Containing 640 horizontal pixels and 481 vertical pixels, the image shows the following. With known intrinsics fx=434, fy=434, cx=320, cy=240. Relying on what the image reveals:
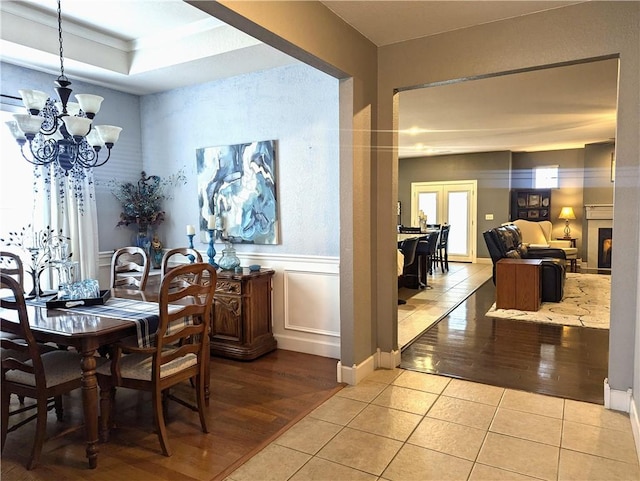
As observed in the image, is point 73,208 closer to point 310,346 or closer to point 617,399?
point 310,346

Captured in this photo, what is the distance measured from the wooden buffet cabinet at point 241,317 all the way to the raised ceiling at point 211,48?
1.98m

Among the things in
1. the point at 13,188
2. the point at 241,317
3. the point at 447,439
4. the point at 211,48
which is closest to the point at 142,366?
the point at 241,317

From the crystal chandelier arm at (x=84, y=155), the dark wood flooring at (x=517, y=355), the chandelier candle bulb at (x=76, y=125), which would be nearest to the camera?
the chandelier candle bulb at (x=76, y=125)

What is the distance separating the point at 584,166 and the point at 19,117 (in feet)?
34.3

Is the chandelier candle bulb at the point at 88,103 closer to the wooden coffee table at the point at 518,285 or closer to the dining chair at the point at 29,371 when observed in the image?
the dining chair at the point at 29,371

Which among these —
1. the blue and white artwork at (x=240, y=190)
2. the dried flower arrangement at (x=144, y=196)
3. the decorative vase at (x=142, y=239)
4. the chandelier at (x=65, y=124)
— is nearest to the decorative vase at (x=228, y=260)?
the blue and white artwork at (x=240, y=190)

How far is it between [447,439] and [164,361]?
168 centimetres

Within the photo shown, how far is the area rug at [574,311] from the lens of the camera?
5.07 metres

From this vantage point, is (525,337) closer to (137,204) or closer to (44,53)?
(137,204)

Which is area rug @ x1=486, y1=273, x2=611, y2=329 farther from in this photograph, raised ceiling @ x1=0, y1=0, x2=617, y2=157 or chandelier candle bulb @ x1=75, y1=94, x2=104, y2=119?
chandelier candle bulb @ x1=75, y1=94, x2=104, y2=119

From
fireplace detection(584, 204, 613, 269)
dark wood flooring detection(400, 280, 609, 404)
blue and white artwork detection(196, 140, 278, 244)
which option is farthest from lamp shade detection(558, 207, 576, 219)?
blue and white artwork detection(196, 140, 278, 244)

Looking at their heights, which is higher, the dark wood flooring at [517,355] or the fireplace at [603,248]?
the fireplace at [603,248]

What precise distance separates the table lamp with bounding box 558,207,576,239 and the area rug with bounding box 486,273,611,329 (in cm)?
318

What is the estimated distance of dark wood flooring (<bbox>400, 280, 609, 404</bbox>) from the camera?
3.31 meters
